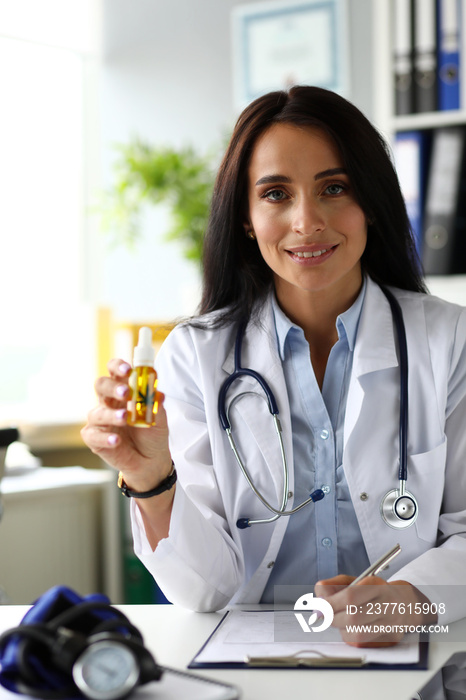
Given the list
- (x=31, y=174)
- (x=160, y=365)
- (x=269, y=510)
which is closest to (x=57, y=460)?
(x=31, y=174)

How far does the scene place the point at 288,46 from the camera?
3.30 metres

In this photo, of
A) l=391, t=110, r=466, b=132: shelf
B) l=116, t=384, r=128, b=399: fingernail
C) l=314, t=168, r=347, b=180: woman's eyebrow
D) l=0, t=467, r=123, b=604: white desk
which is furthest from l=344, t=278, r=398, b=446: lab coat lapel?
l=0, t=467, r=123, b=604: white desk

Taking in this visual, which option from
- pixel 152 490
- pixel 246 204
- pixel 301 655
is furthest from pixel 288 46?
pixel 301 655

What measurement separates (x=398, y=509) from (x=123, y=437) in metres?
0.47

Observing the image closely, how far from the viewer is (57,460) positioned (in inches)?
121

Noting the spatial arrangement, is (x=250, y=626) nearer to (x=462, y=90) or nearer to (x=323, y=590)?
(x=323, y=590)

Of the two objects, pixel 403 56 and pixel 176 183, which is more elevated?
pixel 403 56

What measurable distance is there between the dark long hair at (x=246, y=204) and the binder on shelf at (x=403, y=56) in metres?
0.95

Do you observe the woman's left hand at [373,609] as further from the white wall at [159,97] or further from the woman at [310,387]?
the white wall at [159,97]

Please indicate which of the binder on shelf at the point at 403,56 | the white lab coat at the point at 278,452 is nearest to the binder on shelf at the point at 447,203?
the binder on shelf at the point at 403,56

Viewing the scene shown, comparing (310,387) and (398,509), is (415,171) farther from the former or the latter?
(398,509)

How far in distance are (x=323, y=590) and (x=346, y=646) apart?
4.1 inches

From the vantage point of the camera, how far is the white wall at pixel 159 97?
349cm

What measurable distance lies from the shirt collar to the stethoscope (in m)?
0.07
